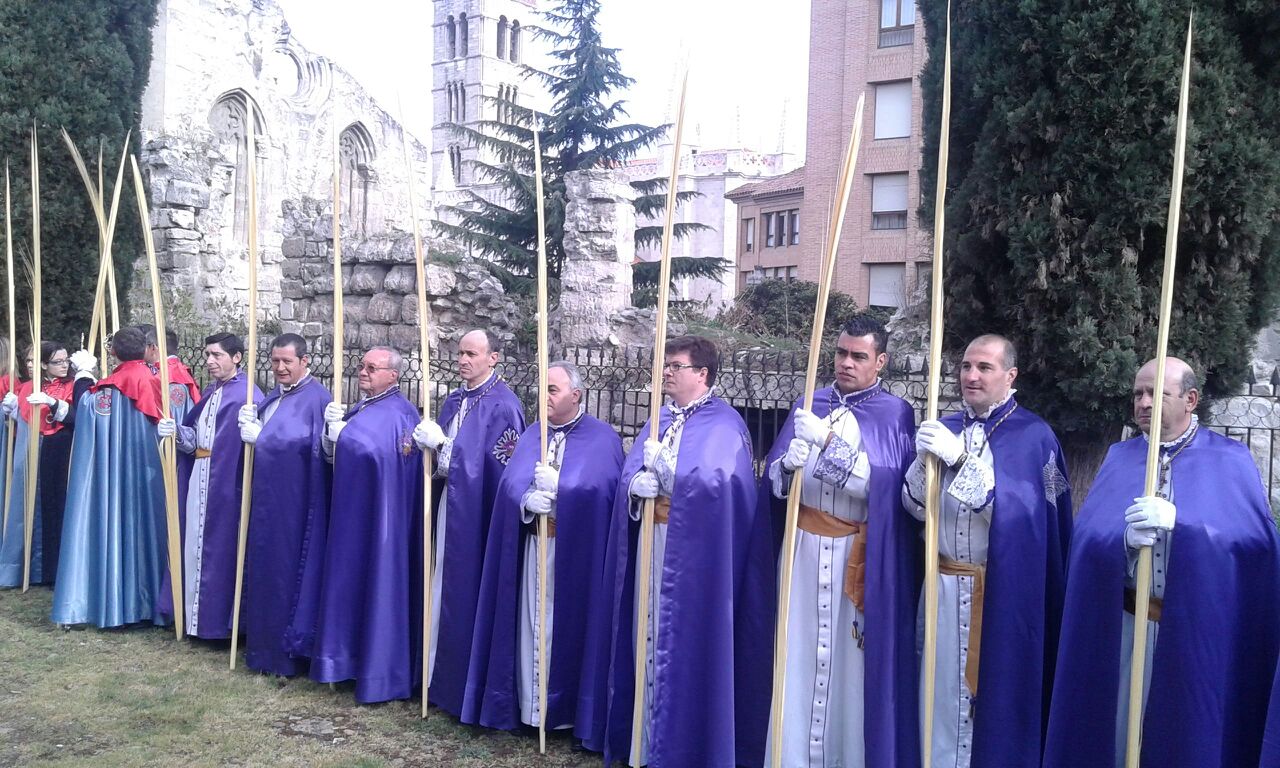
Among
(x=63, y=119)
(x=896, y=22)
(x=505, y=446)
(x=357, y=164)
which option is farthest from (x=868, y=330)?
(x=896, y=22)

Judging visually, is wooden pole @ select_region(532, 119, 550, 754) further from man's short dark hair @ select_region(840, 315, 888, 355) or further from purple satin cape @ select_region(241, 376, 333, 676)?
purple satin cape @ select_region(241, 376, 333, 676)

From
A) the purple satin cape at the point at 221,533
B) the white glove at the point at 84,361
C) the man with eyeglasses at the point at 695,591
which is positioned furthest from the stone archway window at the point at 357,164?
the man with eyeglasses at the point at 695,591

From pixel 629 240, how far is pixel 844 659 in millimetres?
10043

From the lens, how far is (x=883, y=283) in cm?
2978

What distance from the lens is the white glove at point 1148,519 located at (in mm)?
3590

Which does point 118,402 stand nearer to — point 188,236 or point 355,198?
point 188,236

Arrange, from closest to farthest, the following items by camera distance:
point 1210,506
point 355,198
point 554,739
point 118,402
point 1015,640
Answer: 1. point 1210,506
2. point 1015,640
3. point 554,739
4. point 118,402
5. point 355,198

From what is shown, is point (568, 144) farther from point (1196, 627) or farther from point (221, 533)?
point (1196, 627)

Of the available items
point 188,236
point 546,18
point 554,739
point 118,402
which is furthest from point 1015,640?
point 546,18

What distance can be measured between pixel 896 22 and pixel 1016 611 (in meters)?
27.5

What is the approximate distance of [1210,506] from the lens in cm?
370

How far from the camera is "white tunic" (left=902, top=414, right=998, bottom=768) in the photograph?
168 inches

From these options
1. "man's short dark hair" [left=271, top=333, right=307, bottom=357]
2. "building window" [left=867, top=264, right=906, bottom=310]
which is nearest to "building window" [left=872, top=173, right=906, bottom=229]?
"building window" [left=867, top=264, right=906, bottom=310]

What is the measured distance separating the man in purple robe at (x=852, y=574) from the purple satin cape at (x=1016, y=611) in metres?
0.35
